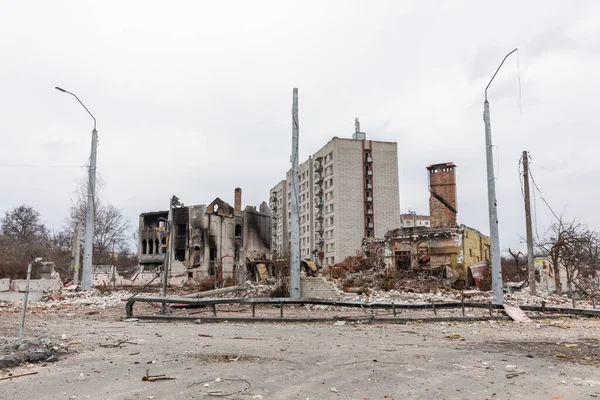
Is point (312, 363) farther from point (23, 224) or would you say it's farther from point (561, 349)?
point (23, 224)

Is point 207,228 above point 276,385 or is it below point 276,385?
above

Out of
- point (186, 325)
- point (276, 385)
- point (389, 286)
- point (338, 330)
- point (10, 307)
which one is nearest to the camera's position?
point (276, 385)

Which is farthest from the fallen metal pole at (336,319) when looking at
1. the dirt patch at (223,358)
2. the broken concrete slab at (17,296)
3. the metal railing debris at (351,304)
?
the broken concrete slab at (17,296)

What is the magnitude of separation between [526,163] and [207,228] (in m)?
35.1

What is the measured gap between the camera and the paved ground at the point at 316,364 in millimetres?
5324

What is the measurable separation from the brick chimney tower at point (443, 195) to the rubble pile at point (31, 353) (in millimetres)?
35234

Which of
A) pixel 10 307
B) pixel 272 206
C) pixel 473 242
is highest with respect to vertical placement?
pixel 272 206

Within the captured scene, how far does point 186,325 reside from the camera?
→ 12.4m

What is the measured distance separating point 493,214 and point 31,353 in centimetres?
1408

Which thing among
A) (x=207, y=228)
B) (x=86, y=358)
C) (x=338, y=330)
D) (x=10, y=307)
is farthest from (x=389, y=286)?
(x=207, y=228)

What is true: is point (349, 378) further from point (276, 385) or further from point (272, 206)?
point (272, 206)

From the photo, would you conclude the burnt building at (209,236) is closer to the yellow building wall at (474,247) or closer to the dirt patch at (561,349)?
the yellow building wall at (474,247)

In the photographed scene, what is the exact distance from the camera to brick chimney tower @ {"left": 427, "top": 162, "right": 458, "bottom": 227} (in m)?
39.3

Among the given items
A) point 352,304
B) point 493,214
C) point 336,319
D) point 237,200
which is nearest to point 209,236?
point 237,200
